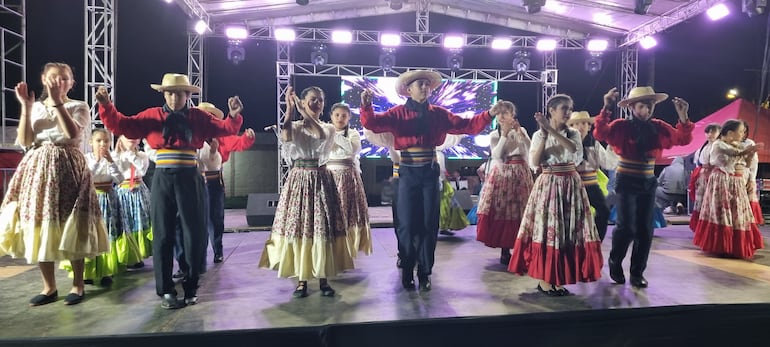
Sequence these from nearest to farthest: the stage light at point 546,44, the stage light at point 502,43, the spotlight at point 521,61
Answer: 1. the stage light at point 502,43
2. the stage light at point 546,44
3. the spotlight at point 521,61

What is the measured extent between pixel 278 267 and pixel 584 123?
3150mm

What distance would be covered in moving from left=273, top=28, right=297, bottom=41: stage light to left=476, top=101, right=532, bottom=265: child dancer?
6.07 metres

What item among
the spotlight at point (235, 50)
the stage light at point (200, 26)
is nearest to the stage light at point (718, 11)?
the spotlight at point (235, 50)

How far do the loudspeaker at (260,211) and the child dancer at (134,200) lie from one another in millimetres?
2733

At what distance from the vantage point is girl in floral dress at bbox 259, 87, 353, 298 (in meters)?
3.18

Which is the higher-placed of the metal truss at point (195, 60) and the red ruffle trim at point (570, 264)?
the metal truss at point (195, 60)

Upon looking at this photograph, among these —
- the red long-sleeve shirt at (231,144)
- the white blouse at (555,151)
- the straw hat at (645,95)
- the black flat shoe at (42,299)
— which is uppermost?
the straw hat at (645,95)

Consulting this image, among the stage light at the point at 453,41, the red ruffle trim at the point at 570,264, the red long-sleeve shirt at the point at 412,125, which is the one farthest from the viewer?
the stage light at the point at 453,41

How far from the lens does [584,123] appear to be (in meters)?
4.41

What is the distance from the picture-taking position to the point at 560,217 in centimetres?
315

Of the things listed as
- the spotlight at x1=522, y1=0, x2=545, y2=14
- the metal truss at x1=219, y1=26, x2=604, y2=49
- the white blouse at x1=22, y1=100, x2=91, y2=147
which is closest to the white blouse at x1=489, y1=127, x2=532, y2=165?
the white blouse at x1=22, y1=100, x2=91, y2=147

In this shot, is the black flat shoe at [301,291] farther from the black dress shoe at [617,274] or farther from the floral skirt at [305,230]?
the black dress shoe at [617,274]

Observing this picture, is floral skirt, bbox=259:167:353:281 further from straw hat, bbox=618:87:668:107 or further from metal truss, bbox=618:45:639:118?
metal truss, bbox=618:45:639:118

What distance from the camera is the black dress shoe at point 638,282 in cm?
348
